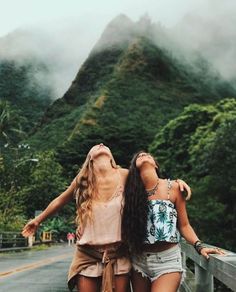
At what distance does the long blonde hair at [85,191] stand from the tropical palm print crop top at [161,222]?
418 mm

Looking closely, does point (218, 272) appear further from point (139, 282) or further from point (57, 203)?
point (57, 203)

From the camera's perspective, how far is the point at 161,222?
459 centimetres

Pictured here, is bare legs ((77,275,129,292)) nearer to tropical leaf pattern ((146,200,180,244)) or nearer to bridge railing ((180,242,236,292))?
tropical leaf pattern ((146,200,180,244))

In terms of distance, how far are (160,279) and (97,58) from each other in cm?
14397

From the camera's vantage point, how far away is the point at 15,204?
46.0 meters

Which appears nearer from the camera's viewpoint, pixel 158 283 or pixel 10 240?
pixel 158 283

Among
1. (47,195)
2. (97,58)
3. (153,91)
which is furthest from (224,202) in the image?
(97,58)

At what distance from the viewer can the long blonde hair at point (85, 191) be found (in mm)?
4523

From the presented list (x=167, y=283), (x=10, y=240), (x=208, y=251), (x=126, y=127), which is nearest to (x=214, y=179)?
(x=10, y=240)

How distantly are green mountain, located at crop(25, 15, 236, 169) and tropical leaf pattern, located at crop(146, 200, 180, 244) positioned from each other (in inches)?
3055

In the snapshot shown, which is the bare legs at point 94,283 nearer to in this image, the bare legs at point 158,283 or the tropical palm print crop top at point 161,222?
the bare legs at point 158,283

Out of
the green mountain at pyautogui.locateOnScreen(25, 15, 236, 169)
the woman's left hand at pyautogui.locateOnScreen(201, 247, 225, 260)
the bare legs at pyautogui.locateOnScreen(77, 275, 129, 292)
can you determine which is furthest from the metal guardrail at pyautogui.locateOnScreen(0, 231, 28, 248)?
the green mountain at pyautogui.locateOnScreen(25, 15, 236, 169)

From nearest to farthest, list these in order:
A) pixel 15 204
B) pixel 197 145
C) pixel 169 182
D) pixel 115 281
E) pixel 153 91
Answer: pixel 115 281, pixel 169 182, pixel 15 204, pixel 197 145, pixel 153 91

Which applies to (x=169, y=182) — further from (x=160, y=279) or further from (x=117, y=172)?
(x=160, y=279)
